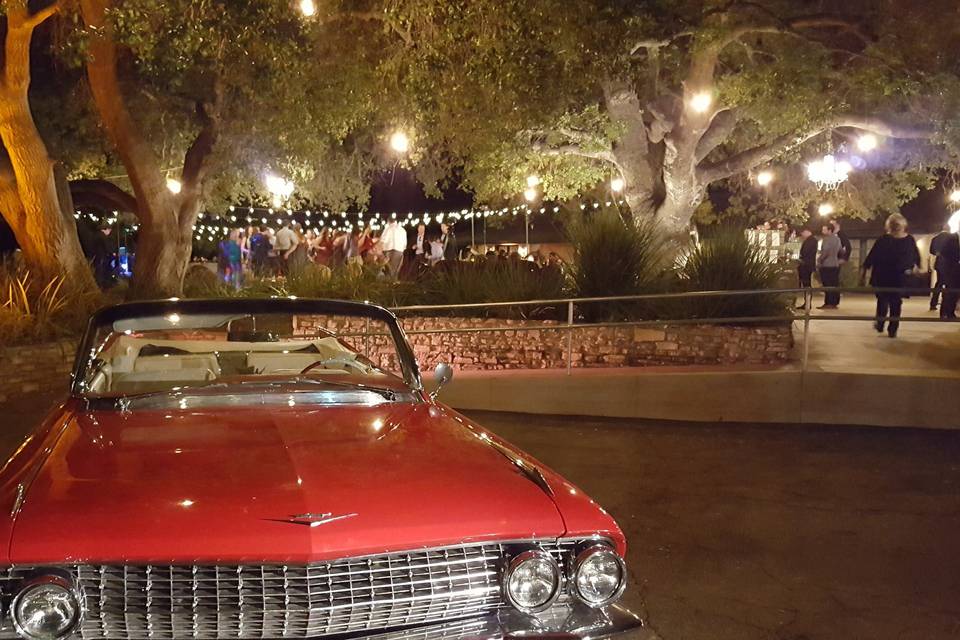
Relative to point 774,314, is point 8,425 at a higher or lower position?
lower

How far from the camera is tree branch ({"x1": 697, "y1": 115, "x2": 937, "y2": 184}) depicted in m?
17.5

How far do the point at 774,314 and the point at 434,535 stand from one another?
981 centimetres

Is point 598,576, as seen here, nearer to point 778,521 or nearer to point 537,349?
point 778,521

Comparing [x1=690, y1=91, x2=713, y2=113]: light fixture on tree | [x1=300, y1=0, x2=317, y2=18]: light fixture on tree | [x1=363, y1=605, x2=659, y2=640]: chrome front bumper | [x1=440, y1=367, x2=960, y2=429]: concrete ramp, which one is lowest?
[x1=440, y1=367, x2=960, y2=429]: concrete ramp

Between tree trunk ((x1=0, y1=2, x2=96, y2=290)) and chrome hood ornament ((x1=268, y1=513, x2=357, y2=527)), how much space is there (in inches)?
482

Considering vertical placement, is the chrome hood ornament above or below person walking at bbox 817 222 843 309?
below

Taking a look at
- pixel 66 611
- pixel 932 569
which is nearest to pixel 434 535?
pixel 66 611

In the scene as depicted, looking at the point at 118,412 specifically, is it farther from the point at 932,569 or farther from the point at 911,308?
the point at 911,308

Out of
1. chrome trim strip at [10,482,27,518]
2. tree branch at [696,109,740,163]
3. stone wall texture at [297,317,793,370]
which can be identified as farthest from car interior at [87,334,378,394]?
tree branch at [696,109,740,163]

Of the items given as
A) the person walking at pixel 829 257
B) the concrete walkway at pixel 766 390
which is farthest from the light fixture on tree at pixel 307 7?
the person walking at pixel 829 257

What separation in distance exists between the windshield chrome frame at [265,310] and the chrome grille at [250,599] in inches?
69.0

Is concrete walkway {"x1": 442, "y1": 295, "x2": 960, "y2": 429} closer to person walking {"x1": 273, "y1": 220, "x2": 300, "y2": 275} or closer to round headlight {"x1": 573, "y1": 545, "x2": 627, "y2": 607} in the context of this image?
round headlight {"x1": 573, "y1": 545, "x2": 627, "y2": 607}

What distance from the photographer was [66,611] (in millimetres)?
2574

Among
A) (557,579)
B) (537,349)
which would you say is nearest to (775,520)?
(557,579)
